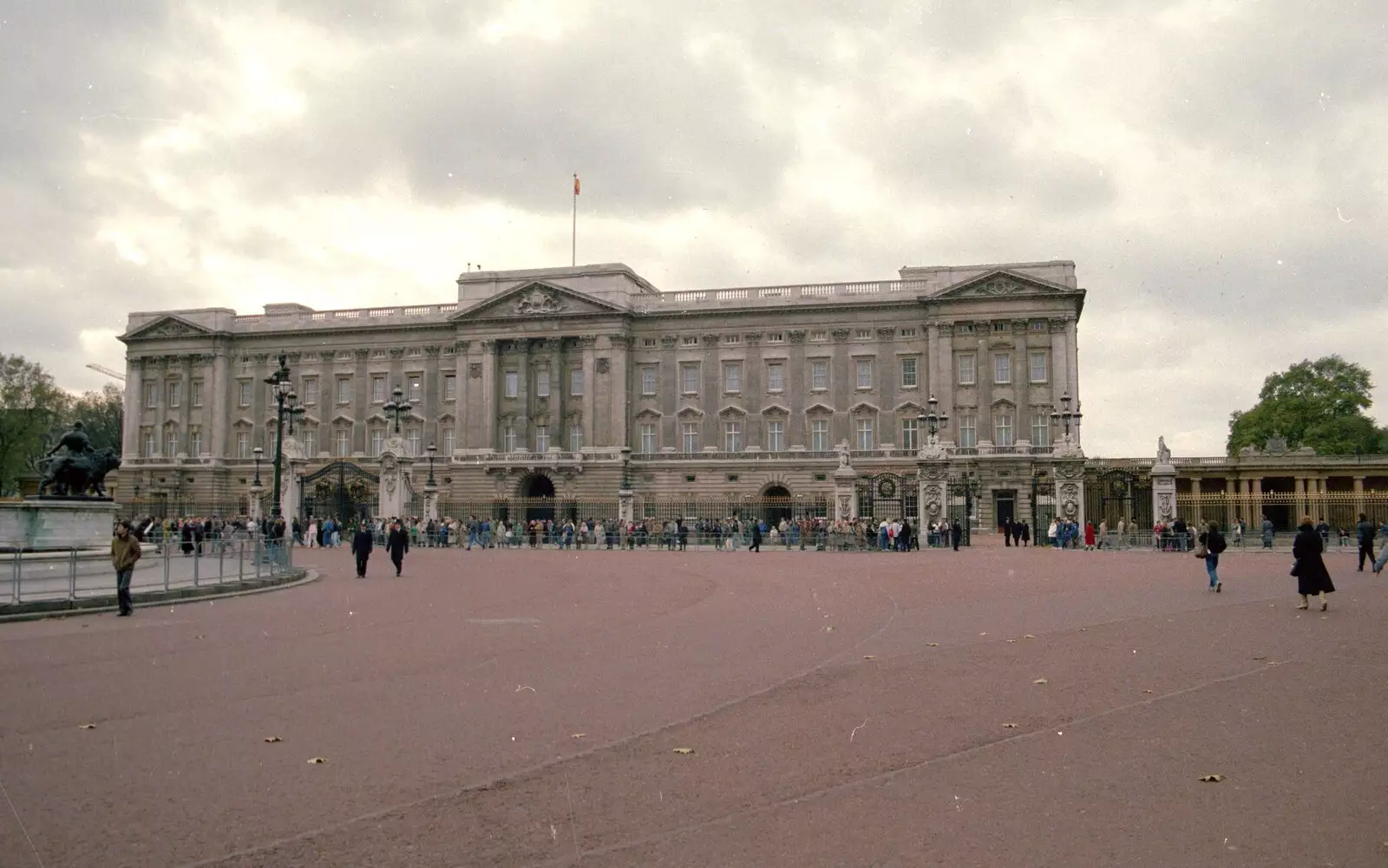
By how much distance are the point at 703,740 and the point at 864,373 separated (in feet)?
202

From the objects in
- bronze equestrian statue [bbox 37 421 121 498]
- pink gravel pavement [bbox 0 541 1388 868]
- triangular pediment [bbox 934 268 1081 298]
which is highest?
triangular pediment [bbox 934 268 1081 298]

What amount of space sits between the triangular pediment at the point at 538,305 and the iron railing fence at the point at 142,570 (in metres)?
45.2

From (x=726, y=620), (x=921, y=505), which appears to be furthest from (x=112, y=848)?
(x=921, y=505)

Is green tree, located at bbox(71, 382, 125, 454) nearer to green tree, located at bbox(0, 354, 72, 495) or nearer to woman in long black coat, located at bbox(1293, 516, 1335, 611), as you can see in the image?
green tree, located at bbox(0, 354, 72, 495)

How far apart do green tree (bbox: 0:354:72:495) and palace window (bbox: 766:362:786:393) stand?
5296cm

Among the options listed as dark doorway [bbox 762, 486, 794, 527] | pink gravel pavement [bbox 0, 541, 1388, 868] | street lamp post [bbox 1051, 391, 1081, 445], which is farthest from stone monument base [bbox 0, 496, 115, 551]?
dark doorway [bbox 762, 486, 794, 527]

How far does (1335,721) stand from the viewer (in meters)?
8.83

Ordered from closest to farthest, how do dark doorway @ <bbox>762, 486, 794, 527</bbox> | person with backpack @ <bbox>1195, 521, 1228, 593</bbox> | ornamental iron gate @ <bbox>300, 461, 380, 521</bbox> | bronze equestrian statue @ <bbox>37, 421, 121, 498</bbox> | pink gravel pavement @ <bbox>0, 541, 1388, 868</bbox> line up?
1. pink gravel pavement @ <bbox>0, 541, 1388, 868</bbox>
2. person with backpack @ <bbox>1195, 521, 1228, 593</bbox>
3. bronze equestrian statue @ <bbox>37, 421, 121, 498</bbox>
4. ornamental iron gate @ <bbox>300, 461, 380, 521</bbox>
5. dark doorway @ <bbox>762, 486, 794, 527</bbox>

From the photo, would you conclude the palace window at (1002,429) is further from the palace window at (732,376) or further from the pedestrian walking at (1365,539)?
the pedestrian walking at (1365,539)

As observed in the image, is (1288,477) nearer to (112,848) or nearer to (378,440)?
(378,440)

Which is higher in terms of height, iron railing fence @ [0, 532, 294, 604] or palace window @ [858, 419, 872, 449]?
palace window @ [858, 419, 872, 449]

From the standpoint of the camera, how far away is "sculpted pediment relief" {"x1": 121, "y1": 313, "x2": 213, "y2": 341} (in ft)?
260

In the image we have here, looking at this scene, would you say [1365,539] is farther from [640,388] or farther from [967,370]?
[640,388]

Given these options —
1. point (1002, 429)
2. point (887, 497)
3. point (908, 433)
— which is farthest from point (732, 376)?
point (887, 497)
